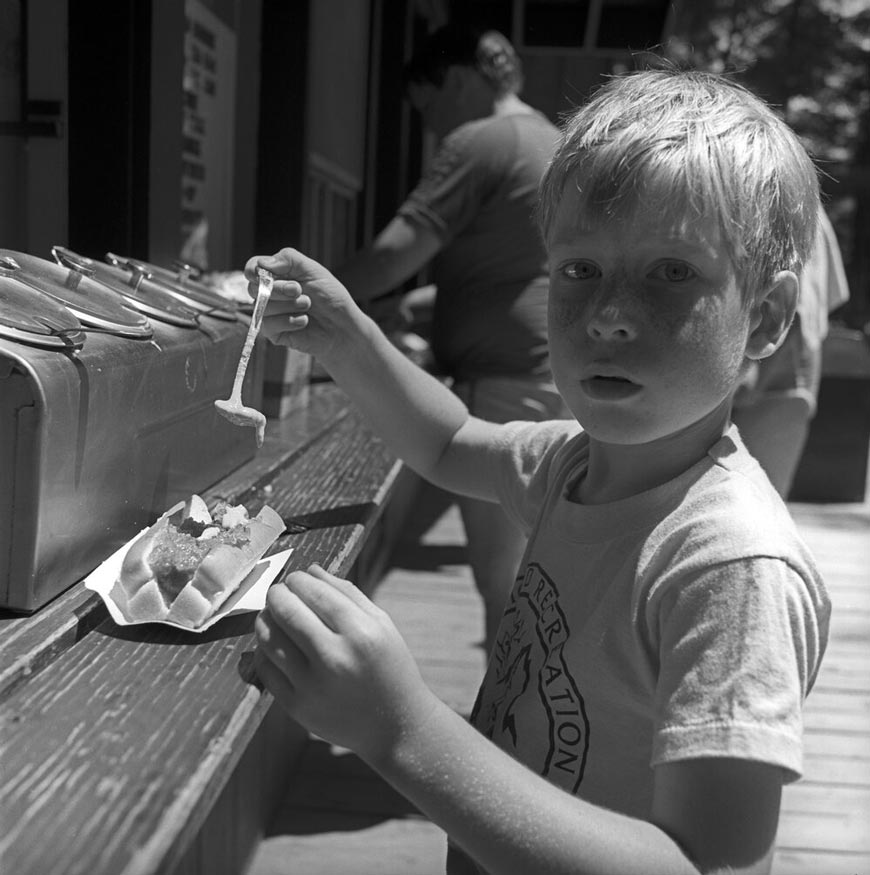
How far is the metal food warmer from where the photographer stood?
3.59 ft

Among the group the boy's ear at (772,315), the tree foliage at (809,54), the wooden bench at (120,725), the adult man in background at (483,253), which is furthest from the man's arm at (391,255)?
the tree foliage at (809,54)

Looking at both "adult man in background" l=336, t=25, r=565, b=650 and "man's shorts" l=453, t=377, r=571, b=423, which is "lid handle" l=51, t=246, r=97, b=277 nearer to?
Answer: "adult man in background" l=336, t=25, r=565, b=650

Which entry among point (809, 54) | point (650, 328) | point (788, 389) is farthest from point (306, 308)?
point (809, 54)

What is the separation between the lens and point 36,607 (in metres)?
1.12

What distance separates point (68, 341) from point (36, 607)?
0.28 m

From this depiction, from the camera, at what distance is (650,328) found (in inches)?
42.1

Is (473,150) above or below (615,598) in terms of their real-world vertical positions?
above

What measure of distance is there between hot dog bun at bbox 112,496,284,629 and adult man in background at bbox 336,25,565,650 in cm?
156

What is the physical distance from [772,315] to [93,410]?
0.73m

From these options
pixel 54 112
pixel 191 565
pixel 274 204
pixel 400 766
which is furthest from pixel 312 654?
pixel 274 204

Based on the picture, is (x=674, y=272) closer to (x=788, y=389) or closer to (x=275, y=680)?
(x=275, y=680)

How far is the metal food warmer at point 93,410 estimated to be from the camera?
1093mm

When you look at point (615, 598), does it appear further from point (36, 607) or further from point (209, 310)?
point (209, 310)

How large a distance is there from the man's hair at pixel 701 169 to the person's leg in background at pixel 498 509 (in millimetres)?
1748
